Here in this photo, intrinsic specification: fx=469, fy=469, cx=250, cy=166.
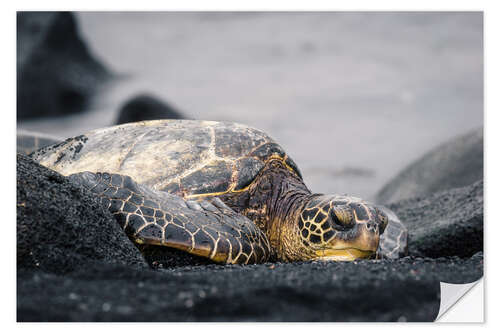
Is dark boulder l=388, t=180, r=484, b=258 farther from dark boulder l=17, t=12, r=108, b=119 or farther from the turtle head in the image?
dark boulder l=17, t=12, r=108, b=119

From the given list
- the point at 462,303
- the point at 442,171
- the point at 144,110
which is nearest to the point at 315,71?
the point at 442,171

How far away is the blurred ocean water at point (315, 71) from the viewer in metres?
3.16

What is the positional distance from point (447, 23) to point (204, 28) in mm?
1630

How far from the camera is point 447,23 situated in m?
3.04

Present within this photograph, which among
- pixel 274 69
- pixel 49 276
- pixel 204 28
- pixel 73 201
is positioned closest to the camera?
pixel 49 276

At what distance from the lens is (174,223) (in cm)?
233

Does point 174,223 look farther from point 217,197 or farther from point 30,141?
point 30,141

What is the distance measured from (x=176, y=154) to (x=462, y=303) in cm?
189

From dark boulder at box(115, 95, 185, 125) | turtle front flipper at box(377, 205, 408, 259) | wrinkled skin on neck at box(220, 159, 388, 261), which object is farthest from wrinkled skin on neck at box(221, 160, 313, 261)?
dark boulder at box(115, 95, 185, 125)

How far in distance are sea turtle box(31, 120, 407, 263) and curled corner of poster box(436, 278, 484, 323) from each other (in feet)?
2.21

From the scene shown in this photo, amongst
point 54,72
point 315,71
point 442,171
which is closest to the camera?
point 315,71

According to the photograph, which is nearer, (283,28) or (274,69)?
(283,28)
